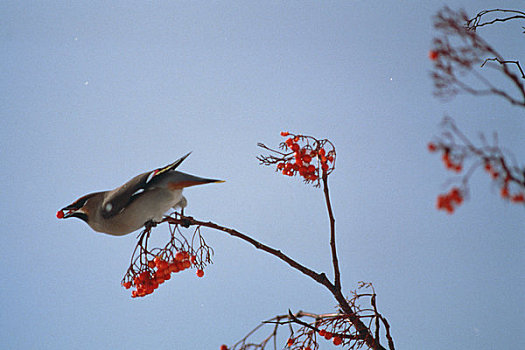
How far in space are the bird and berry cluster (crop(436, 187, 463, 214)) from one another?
39 cm

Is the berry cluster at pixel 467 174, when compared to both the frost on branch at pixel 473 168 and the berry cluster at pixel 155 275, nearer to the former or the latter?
the frost on branch at pixel 473 168

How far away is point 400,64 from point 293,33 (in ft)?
0.77

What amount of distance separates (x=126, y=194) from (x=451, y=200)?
494mm

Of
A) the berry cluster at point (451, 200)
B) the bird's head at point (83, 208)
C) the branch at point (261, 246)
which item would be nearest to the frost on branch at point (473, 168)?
the berry cluster at point (451, 200)

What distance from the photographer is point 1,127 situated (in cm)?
103

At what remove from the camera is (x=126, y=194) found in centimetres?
73

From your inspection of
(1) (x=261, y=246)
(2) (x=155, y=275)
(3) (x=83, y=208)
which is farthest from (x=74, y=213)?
(1) (x=261, y=246)

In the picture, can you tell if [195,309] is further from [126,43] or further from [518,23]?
[518,23]

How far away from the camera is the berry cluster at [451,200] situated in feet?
1.24

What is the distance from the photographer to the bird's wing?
2.36ft

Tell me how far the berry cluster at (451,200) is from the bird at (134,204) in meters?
0.39

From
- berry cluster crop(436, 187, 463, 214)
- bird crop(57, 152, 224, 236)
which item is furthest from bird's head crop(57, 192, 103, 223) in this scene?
berry cluster crop(436, 187, 463, 214)

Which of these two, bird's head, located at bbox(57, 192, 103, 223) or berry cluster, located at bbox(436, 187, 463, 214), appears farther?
bird's head, located at bbox(57, 192, 103, 223)

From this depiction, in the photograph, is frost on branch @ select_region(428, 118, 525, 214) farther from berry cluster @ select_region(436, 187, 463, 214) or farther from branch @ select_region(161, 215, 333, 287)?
branch @ select_region(161, 215, 333, 287)
